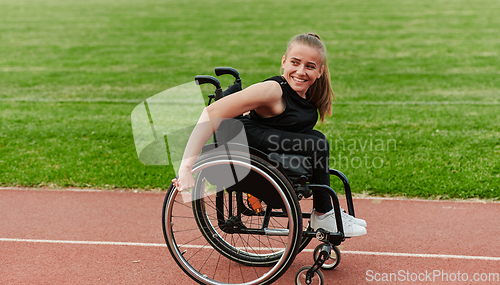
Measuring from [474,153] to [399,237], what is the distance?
6.74 feet

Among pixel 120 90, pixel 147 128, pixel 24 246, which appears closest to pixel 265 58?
pixel 120 90

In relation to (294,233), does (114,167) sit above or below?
below

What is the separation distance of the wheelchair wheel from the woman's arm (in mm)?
67

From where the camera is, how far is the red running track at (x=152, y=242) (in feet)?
9.51

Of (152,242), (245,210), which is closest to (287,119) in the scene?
(245,210)

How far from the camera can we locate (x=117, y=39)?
1508cm

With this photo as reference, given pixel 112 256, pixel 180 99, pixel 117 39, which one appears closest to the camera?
pixel 112 256

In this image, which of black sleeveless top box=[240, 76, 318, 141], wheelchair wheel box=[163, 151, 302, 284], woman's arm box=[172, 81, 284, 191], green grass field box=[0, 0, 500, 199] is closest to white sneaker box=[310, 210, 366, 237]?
wheelchair wheel box=[163, 151, 302, 284]

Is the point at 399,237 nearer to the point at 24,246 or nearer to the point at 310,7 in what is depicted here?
the point at 24,246

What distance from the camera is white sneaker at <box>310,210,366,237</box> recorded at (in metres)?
2.67

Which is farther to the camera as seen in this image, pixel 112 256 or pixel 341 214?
pixel 112 256

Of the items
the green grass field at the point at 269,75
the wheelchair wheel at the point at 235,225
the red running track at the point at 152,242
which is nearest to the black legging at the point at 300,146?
the wheelchair wheel at the point at 235,225

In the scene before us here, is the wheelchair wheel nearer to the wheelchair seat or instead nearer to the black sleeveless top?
the wheelchair seat

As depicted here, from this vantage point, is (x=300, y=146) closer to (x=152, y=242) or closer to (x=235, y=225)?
(x=235, y=225)
